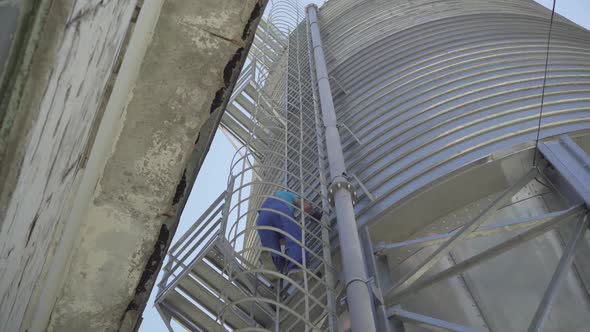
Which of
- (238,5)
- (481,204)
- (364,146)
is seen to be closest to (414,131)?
(364,146)

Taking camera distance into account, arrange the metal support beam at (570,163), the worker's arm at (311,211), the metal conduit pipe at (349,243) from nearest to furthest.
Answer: the metal conduit pipe at (349,243) → the metal support beam at (570,163) → the worker's arm at (311,211)

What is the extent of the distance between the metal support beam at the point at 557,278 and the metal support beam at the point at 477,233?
1.09 feet

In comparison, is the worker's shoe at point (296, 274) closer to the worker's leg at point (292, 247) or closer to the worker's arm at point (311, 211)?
the worker's leg at point (292, 247)

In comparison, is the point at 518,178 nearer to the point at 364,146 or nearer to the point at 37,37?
the point at 364,146

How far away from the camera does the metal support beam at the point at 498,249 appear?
4.88 metres

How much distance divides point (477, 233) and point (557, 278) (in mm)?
948

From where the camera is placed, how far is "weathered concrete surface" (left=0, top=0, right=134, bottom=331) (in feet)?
3.31

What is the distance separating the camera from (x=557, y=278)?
452 centimetres

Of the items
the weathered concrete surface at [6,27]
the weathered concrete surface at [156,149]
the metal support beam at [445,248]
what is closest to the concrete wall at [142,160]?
the weathered concrete surface at [156,149]

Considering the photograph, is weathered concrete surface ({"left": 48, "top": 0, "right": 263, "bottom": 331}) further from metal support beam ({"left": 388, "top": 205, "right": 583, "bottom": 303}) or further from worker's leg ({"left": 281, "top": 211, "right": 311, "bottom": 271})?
worker's leg ({"left": 281, "top": 211, "right": 311, "bottom": 271})

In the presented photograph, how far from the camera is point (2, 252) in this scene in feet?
3.85

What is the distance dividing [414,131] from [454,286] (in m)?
2.00

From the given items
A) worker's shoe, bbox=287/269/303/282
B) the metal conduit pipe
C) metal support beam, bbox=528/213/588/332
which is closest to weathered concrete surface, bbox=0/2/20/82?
the metal conduit pipe

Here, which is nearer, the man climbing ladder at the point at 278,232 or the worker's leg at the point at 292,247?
the worker's leg at the point at 292,247
